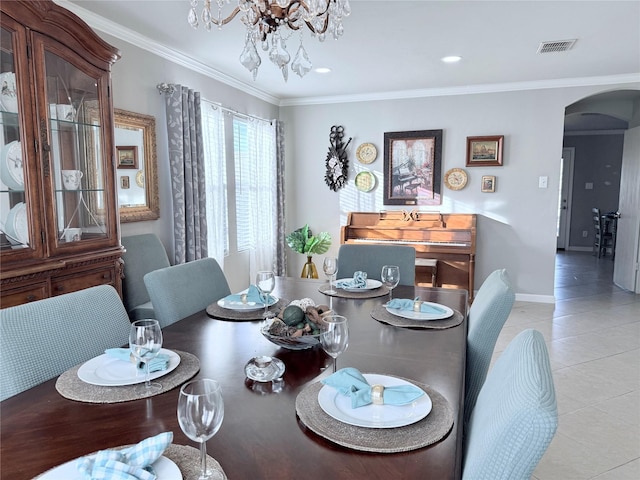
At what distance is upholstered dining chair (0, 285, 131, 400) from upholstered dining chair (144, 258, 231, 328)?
239 mm

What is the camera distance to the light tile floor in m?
2.08

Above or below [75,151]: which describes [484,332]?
below

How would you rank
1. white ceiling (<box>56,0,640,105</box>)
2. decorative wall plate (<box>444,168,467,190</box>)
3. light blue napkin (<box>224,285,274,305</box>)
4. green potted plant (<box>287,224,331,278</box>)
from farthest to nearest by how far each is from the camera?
green potted plant (<box>287,224,331,278</box>) < decorative wall plate (<box>444,168,467,190</box>) < white ceiling (<box>56,0,640,105</box>) < light blue napkin (<box>224,285,274,305</box>)

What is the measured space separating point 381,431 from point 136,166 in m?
2.96

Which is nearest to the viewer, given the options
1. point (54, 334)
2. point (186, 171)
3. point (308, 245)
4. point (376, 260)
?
point (54, 334)

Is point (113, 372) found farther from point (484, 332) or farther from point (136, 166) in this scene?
point (136, 166)

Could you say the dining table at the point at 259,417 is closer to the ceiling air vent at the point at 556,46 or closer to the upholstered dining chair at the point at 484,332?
the upholstered dining chair at the point at 484,332

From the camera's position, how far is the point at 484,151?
192 inches

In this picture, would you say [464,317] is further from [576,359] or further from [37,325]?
[576,359]

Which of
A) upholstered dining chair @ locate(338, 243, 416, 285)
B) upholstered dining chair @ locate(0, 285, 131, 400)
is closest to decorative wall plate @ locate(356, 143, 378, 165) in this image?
upholstered dining chair @ locate(338, 243, 416, 285)

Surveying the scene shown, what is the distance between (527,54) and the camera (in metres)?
3.65

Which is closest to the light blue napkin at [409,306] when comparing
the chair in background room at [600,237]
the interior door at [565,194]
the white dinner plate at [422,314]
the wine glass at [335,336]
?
the white dinner plate at [422,314]

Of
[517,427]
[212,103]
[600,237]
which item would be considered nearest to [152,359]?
[517,427]

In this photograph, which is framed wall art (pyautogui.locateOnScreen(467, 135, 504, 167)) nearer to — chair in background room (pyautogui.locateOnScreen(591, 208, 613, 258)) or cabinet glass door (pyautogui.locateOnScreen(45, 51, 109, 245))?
cabinet glass door (pyautogui.locateOnScreen(45, 51, 109, 245))
